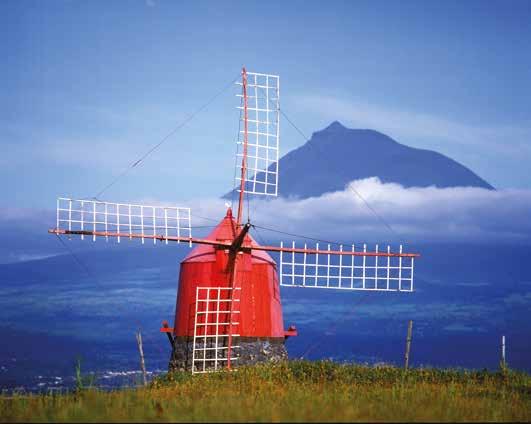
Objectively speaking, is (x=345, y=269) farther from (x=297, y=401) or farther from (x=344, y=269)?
(x=297, y=401)

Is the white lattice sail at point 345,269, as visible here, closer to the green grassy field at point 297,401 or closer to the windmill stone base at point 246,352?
the windmill stone base at point 246,352

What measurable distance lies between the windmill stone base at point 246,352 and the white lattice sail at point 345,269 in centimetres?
186

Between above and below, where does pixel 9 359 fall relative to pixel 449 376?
below

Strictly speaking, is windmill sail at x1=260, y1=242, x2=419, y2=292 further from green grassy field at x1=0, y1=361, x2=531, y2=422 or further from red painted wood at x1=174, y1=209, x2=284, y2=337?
green grassy field at x1=0, y1=361, x2=531, y2=422

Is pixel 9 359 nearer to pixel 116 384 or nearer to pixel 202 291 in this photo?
pixel 202 291

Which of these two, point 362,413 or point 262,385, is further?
point 262,385

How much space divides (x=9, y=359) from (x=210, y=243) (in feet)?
137

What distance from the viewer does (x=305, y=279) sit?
72.9ft

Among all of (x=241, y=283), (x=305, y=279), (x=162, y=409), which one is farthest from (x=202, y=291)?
(x=162, y=409)

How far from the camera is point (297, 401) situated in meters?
11.2

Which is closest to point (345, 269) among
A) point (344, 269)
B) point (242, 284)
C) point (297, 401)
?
point (344, 269)

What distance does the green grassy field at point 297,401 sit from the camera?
989 centimetres

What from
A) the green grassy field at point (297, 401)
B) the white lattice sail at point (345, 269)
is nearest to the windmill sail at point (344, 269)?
the white lattice sail at point (345, 269)

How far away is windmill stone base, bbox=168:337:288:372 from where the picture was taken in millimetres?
21031
